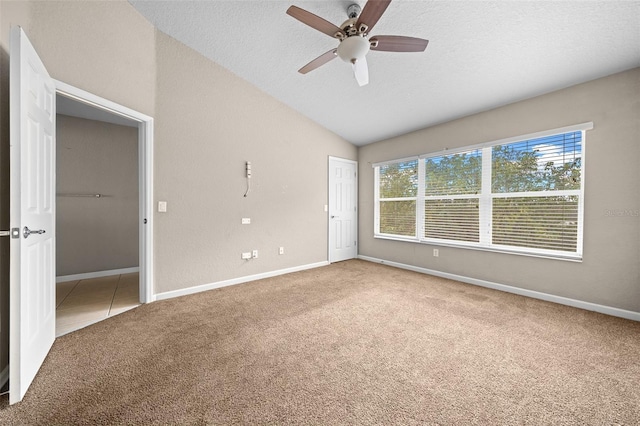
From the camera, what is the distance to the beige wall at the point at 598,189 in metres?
2.54

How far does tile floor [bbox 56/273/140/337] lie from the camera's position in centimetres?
248

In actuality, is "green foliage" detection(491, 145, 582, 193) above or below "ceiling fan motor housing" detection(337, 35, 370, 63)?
below

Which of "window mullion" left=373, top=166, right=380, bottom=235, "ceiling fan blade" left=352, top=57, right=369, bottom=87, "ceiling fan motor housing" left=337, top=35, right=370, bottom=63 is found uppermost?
"ceiling fan blade" left=352, top=57, right=369, bottom=87

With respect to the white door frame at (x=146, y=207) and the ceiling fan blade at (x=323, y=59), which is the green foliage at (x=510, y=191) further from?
the white door frame at (x=146, y=207)

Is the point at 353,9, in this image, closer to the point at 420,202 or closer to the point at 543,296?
the point at 420,202

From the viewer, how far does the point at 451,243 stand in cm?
397

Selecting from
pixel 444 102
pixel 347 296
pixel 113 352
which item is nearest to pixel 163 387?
pixel 113 352

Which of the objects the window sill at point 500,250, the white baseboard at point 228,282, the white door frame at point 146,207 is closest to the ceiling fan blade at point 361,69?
Answer: the white door frame at point 146,207

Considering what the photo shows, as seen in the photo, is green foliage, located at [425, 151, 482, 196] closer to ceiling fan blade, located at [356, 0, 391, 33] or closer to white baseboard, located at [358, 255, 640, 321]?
white baseboard, located at [358, 255, 640, 321]

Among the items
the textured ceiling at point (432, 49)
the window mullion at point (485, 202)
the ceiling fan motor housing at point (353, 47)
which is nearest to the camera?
the ceiling fan motor housing at point (353, 47)

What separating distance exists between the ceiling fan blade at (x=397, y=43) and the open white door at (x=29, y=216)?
2288mm

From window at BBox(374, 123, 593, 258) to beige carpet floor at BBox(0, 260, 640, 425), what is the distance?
0.89 metres

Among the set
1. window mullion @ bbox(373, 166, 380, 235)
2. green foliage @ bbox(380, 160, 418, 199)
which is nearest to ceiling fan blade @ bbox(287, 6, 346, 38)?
green foliage @ bbox(380, 160, 418, 199)

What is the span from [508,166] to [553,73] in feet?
3.66
